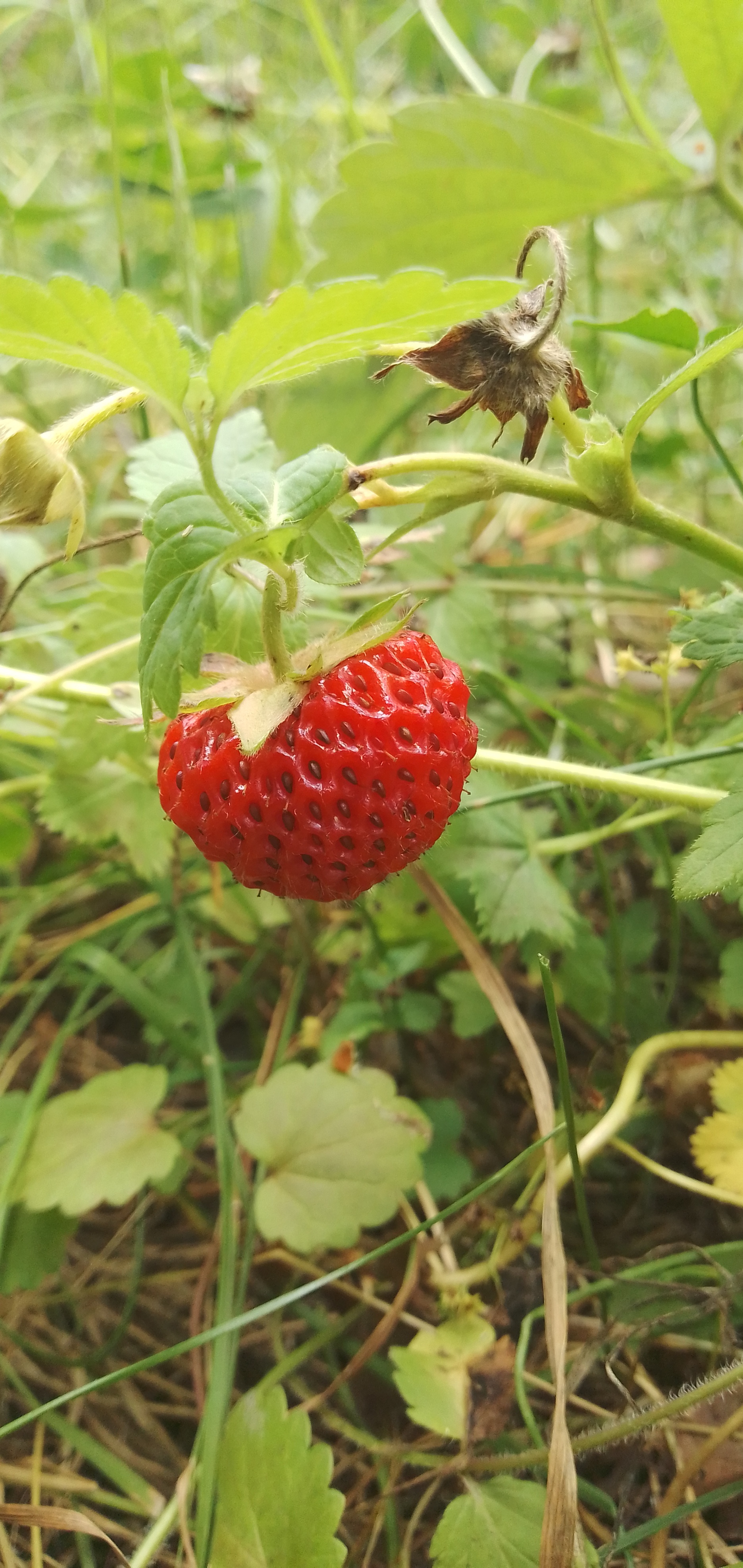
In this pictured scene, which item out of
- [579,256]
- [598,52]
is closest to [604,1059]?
[579,256]

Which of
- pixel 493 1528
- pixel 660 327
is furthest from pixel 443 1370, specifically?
pixel 660 327

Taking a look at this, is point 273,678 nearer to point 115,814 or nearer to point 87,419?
point 87,419

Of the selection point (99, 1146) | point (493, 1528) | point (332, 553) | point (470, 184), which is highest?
point (470, 184)

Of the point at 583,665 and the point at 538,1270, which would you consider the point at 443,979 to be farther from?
the point at 583,665

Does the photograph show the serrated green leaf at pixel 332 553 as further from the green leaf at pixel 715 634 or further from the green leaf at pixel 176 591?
the green leaf at pixel 715 634

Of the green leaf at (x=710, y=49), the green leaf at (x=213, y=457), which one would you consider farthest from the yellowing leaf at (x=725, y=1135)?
the green leaf at (x=710, y=49)

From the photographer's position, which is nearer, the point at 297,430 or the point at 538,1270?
the point at 538,1270

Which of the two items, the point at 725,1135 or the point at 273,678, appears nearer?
the point at 273,678

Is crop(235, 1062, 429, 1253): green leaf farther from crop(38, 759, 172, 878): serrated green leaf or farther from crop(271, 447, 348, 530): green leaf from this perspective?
crop(271, 447, 348, 530): green leaf
